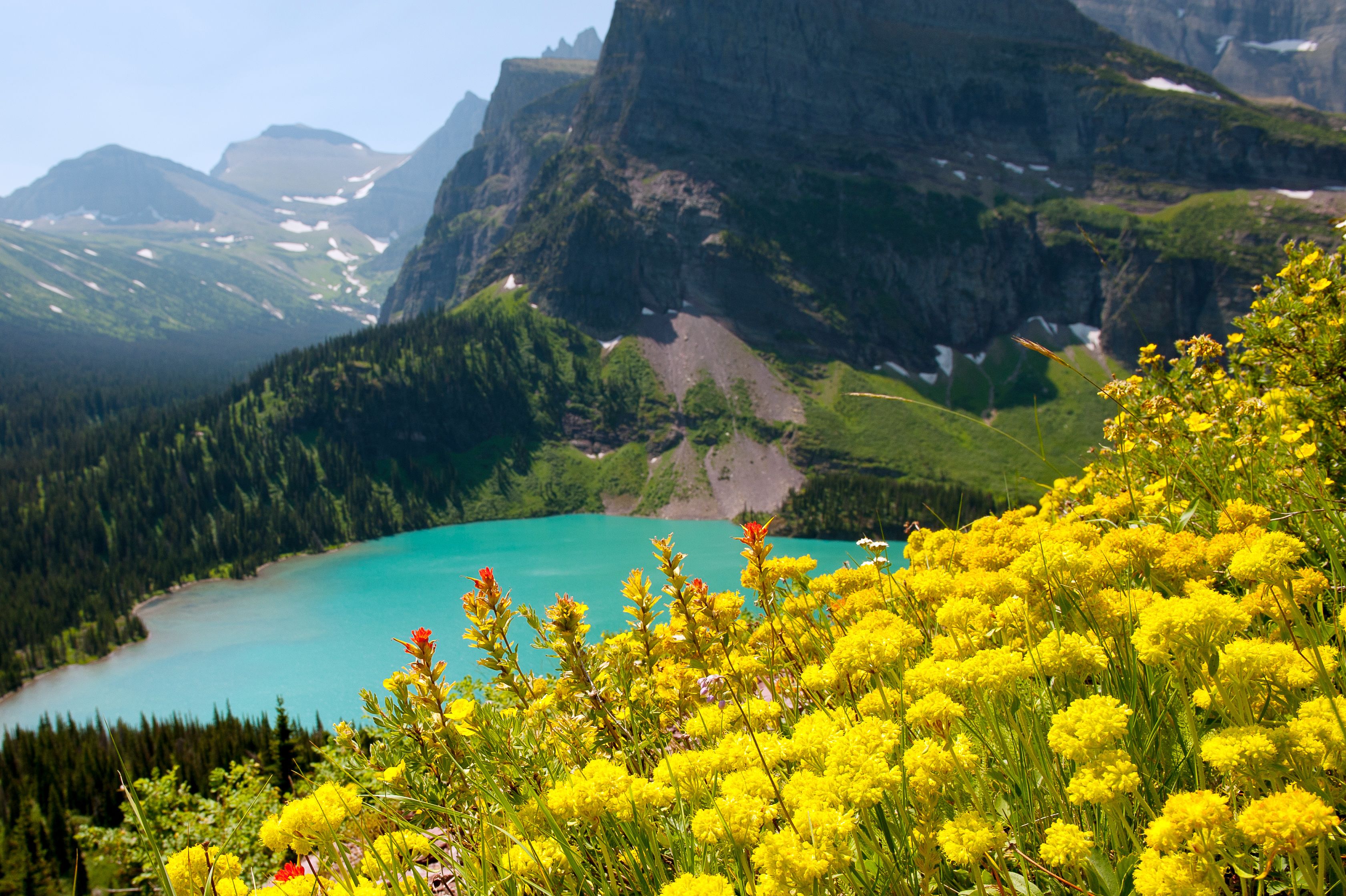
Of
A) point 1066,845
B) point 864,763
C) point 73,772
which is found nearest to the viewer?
point 1066,845

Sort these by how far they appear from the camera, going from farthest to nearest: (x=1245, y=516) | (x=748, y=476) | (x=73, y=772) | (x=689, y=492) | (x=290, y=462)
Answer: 1. (x=748, y=476)
2. (x=689, y=492)
3. (x=290, y=462)
4. (x=73, y=772)
5. (x=1245, y=516)

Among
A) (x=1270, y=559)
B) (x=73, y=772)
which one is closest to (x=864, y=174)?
(x=73, y=772)

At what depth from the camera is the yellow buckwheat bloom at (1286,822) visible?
120 centimetres

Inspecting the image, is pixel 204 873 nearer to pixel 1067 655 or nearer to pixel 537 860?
pixel 537 860

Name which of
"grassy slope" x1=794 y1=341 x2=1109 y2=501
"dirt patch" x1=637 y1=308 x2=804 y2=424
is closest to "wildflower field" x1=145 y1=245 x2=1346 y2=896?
"grassy slope" x1=794 y1=341 x2=1109 y2=501

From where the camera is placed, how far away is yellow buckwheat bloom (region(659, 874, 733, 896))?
4.93 feet

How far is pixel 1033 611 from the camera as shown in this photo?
8.68 ft

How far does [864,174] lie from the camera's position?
18600 centimetres

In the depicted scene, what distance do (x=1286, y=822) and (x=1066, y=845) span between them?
41cm

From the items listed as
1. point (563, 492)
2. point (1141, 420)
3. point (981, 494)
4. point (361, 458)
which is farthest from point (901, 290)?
point (1141, 420)

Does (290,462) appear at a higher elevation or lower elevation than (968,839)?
lower

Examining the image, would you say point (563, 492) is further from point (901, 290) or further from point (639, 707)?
point (639, 707)

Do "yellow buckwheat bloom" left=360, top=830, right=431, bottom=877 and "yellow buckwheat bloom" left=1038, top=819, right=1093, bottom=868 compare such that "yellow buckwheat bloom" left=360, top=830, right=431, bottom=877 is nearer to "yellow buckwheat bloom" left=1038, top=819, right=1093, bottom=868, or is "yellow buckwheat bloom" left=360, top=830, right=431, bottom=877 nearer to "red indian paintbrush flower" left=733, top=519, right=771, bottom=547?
"red indian paintbrush flower" left=733, top=519, right=771, bottom=547

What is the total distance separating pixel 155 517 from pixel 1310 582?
443 feet
